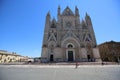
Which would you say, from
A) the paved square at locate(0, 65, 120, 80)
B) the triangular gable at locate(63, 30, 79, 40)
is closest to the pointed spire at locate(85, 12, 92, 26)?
the triangular gable at locate(63, 30, 79, 40)

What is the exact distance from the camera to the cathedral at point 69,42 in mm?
29578

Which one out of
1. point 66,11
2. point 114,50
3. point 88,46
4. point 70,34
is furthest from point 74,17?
point 114,50

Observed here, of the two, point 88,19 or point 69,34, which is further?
point 88,19

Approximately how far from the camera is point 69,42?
104 ft

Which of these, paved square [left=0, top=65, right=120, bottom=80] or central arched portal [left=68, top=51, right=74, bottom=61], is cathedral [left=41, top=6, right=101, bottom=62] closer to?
central arched portal [left=68, top=51, right=74, bottom=61]

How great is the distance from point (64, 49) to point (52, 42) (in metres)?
4.22

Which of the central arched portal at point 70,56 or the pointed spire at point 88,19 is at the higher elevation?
the pointed spire at point 88,19

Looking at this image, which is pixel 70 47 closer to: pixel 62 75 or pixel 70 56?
pixel 70 56

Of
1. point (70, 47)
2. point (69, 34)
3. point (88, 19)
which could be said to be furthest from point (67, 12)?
point (70, 47)

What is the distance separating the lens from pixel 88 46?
31.2 meters

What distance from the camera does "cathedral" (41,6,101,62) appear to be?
29578 mm

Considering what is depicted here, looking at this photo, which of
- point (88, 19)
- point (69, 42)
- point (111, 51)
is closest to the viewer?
point (69, 42)

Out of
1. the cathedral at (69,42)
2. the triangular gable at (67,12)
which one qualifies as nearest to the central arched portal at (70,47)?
the cathedral at (69,42)

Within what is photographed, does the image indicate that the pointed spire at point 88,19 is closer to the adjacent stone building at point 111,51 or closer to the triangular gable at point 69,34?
the triangular gable at point 69,34
